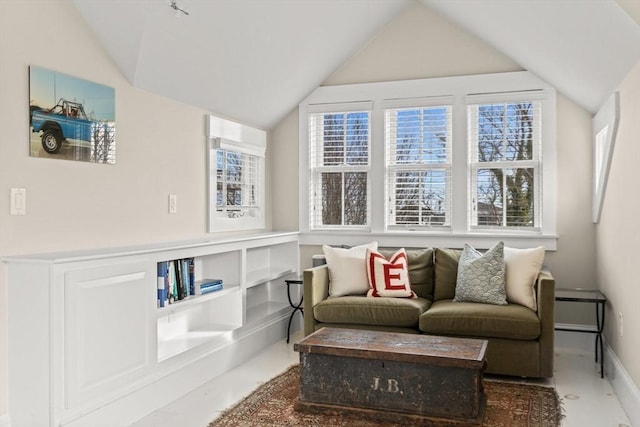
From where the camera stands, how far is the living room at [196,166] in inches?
110

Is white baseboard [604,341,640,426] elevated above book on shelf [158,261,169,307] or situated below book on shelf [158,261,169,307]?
below

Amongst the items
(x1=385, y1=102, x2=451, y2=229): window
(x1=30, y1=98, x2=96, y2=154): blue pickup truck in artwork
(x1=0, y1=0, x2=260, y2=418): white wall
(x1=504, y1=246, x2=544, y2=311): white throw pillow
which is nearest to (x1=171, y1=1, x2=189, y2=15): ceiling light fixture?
(x1=0, y1=0, x2=260, y2=418): white wall

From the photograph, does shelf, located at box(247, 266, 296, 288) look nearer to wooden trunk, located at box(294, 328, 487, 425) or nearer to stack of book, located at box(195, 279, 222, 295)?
stack of book, located at box(195, 279, 222, 295)

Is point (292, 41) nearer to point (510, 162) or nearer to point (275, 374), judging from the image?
point (510, 162)

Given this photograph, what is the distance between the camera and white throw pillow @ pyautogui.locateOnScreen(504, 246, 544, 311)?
4.06 meters

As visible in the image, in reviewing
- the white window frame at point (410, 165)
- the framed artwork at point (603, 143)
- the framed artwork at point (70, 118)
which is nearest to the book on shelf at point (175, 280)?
the framed artwork at point (70, 118)

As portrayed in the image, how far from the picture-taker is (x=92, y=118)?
3.23 m

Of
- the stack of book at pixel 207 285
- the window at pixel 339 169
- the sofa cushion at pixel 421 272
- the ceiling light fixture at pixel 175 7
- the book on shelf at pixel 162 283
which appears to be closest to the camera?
the ceiling light fixture at pixel 175 7

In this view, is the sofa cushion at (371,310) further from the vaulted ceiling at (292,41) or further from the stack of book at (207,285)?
the vaulted ceiling at (292,41)

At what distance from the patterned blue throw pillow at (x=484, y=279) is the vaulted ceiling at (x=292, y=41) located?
54.4 inches

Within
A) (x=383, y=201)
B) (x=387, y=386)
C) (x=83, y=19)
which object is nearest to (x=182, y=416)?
(x=387, y=386)

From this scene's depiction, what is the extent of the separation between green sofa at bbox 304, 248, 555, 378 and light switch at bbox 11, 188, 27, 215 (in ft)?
7.00

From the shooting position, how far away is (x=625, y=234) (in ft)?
11.0

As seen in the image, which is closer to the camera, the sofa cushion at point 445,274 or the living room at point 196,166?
the living room at point 196,166
